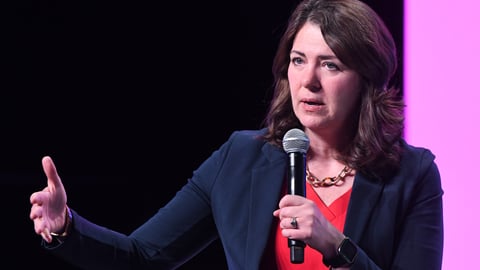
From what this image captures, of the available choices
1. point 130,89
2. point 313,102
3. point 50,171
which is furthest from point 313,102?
point 130,89

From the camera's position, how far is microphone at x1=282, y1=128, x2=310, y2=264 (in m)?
1.44

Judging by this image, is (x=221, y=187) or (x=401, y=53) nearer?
(x=221, y=187)

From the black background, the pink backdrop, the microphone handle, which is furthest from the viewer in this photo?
the black background

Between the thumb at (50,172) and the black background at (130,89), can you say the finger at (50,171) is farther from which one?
the black background at (130,89)

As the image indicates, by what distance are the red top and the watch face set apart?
193 millimetres

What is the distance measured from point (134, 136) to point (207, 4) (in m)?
0.67

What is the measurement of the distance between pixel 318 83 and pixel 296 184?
40cm

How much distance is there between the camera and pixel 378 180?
184 centimetres

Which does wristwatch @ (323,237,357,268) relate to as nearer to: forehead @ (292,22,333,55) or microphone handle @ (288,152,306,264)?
microphone handle @ (288,152,306,264)

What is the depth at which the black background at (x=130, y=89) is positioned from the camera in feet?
10.1

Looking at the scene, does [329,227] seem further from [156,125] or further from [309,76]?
[156,125]

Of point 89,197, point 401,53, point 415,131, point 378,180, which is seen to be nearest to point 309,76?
point 378,180

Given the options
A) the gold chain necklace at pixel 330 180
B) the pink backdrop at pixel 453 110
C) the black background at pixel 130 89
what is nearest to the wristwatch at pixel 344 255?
the gold chain necklace at pixel 330 180

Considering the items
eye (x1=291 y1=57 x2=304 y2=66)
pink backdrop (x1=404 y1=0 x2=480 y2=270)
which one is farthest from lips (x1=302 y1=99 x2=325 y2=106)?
pink backdrop (x1=404 y1=0 x2=480 y2=270)
